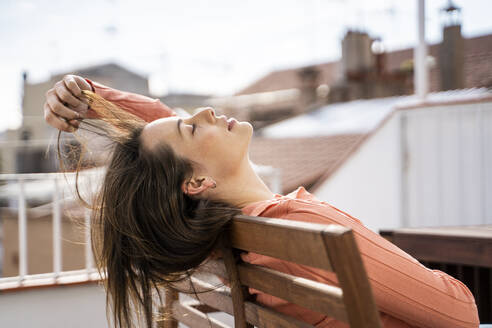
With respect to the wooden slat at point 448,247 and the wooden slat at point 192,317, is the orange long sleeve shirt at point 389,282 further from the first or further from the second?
the wooden slat at point 448,247

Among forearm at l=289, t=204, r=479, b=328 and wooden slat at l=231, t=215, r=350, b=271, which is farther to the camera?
forearm at l=289, t=204, r=479, b=328

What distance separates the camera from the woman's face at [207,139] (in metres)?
1.38

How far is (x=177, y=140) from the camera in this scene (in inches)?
54.4

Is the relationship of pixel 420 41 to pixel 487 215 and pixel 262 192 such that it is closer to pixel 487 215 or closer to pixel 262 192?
pixel 487 215

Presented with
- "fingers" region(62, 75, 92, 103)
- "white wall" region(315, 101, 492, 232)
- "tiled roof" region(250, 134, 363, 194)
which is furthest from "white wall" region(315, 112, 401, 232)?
"fingers" region(62, 75, 92, 103)

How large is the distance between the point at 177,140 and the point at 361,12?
47.0 ft

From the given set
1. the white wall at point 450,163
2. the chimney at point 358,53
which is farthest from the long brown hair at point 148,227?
the chimney at point 358,53

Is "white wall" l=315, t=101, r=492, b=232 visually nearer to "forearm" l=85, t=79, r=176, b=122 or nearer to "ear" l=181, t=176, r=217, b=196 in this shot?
"forearm" l=85, t=79, r=176, b=122

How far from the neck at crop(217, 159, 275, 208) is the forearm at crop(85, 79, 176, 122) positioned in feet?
2.01

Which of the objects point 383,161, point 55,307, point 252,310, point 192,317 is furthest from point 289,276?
point 383,161

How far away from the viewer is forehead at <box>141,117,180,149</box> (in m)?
1.38

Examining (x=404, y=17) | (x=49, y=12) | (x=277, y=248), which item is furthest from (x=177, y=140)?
(x=49, y=12)

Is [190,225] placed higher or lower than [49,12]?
lower

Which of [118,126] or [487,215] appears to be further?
[487,215]
